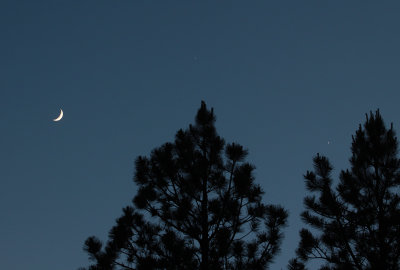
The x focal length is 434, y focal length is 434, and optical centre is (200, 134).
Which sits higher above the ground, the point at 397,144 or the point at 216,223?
the point at 397,144

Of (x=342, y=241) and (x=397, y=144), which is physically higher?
(x=397, y=144)

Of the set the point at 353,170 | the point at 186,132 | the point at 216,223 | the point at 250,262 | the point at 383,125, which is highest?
the point at 186,132

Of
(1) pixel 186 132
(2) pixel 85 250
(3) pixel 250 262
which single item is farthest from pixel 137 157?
(3) pixel 250 262

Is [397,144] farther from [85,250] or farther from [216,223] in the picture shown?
[85,250]

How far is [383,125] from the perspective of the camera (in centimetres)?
1116

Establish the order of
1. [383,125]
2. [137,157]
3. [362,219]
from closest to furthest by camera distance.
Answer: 1. [362,219]
2. [383,125]
3. [137,157]

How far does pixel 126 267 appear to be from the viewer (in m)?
11.7

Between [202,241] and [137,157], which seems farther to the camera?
[137,157]

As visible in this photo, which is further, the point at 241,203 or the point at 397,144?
the point at 241,203

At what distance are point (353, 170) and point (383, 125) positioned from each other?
1422mm

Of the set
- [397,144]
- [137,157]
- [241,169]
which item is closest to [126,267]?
[137,157]

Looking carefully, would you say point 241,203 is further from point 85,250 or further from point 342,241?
point 85,250

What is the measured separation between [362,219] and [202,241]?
405 centimetres

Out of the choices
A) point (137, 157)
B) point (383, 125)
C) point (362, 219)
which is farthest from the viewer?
point (137, 157)
